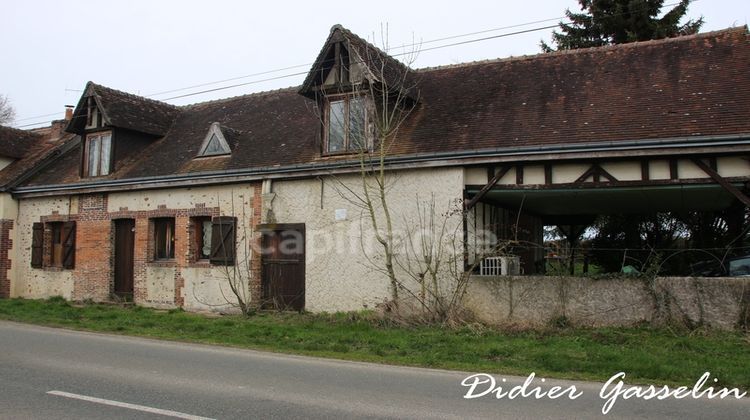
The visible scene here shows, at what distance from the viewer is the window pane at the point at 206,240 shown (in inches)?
651

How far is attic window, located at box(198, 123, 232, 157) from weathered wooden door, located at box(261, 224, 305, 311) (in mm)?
3370

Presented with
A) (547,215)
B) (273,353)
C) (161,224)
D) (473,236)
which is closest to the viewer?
(273,353)

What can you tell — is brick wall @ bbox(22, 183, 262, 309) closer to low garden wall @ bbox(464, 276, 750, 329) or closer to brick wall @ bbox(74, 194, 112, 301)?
brick wall @ bbox(74, 194, 112, 301)

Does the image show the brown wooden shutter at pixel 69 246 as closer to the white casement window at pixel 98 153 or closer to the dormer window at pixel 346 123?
the white casement window at pixel 98 153

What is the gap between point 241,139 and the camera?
1792 cm

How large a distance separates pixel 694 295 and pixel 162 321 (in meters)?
10.5

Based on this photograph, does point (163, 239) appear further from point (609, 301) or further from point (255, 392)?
point (609, 301)

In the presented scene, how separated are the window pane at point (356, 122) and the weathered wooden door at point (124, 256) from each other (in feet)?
23.7

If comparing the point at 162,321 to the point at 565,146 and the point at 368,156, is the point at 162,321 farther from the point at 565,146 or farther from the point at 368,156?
the point at 565,146

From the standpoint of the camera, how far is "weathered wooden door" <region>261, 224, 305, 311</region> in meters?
14.8

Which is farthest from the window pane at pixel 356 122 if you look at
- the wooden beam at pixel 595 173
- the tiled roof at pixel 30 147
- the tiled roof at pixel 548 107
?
the tiled roof at pixel 30 147

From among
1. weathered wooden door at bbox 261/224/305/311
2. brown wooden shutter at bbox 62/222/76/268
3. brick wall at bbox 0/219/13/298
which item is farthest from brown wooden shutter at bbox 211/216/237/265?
brick wall at bbox 0/219/13/298

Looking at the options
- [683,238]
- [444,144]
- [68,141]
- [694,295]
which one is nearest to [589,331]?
[694,295]

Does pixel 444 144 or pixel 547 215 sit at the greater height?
pixel 444 144
